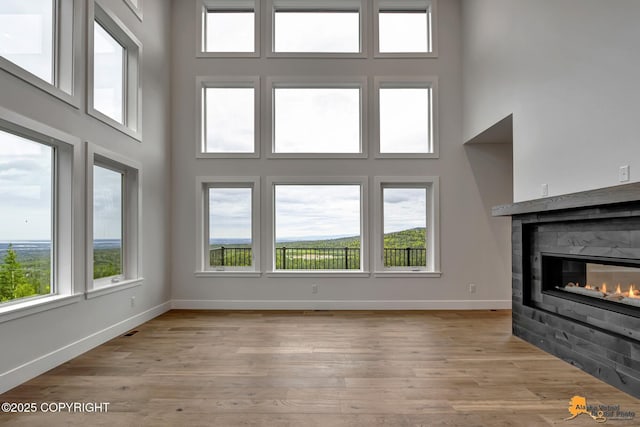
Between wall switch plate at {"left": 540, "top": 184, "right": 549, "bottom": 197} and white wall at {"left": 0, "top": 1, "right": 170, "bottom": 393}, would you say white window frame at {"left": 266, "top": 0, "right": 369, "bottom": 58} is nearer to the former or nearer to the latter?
white wall at {"left": 0, "top": 1, "right": 170, "bottom": 393}

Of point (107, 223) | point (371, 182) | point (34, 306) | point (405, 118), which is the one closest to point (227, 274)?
point (107, 223)

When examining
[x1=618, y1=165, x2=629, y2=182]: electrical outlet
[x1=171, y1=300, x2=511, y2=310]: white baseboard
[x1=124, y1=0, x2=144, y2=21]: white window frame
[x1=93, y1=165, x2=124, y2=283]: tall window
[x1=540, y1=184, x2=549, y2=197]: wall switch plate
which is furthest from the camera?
[x1=171, y1=300, x2=511, y2=310]: white baseboard

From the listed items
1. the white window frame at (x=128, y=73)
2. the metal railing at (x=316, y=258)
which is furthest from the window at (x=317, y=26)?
the metal railing at (x=316, y=258)

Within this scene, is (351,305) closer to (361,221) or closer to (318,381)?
(361,221)

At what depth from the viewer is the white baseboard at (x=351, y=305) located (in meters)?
5.77

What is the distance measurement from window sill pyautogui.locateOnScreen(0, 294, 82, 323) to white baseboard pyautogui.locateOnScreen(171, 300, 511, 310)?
234 centimetres

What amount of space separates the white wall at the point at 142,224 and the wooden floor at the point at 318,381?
0.19 metres

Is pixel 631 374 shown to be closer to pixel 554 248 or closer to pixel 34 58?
pixel 554 248

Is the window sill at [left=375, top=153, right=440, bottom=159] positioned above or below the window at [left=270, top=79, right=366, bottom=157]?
below

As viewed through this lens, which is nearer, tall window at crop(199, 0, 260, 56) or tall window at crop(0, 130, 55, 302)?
tall window at crop(0, 130, 55, 302)

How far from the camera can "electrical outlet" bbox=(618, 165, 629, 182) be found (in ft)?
9.05

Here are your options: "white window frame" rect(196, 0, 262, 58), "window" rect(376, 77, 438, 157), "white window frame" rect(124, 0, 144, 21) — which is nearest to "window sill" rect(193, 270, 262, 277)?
"window" rect(376, 77, 438, 157)

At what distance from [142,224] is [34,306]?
1.95 m

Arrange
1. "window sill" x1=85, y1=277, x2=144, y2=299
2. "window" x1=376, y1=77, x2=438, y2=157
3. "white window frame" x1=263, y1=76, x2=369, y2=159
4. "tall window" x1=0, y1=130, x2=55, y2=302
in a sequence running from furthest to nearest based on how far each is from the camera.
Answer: "window" x1=376, y1=77, x2=438, y2=157
"white window frame" x1=263, y1=76, x2=369, y2=159
"window sill" x1=85, y1=277, x2=144, y2=299
"tall window" x1=0, y1=130, x2=55, y2=302
